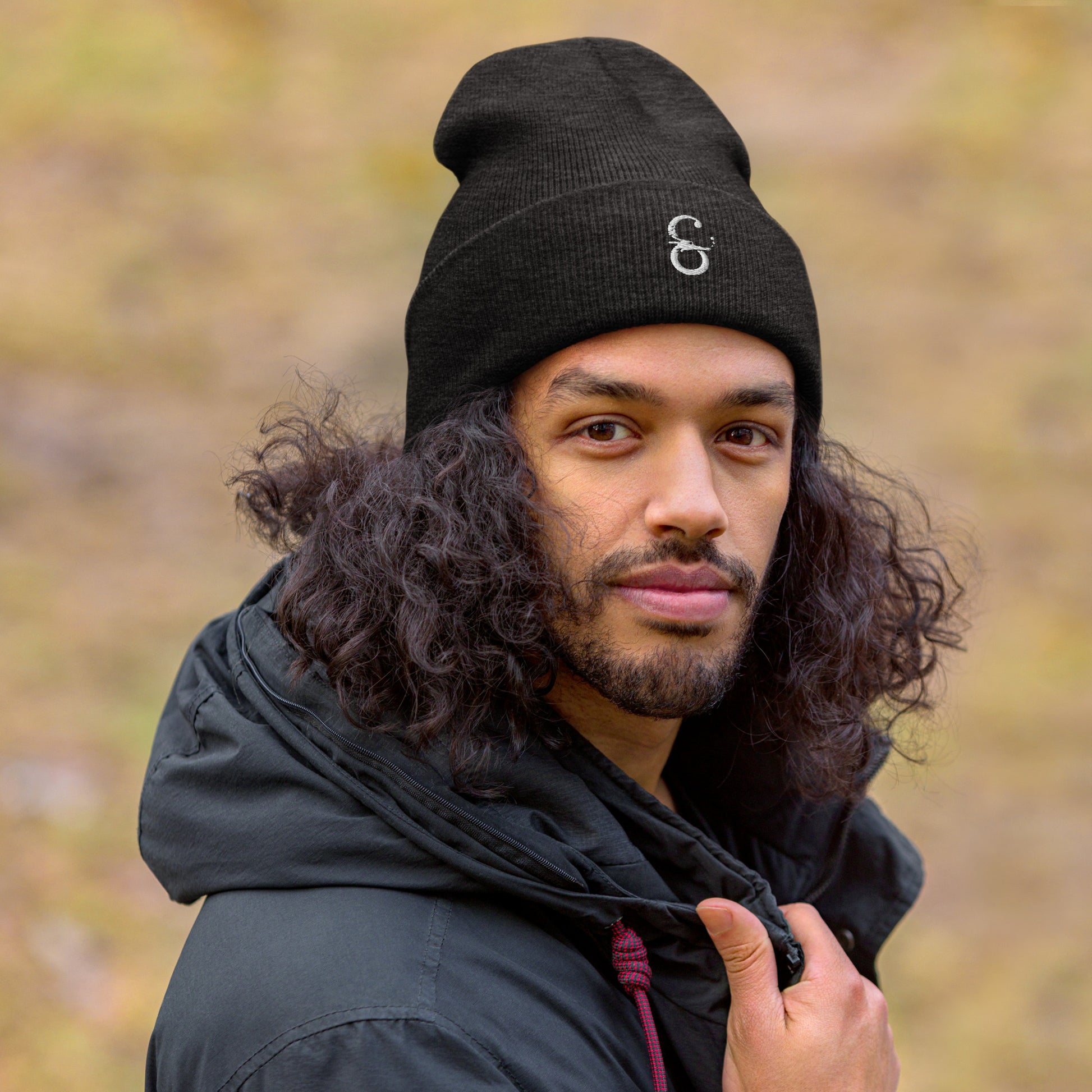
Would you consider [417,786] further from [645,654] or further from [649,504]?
[649,504]

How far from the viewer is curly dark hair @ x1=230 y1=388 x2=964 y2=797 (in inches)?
70.2

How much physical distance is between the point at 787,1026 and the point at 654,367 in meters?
1.08

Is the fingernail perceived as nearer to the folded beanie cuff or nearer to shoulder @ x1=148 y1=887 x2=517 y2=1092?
shoulder @ x1=148 y1=887 x2=517 y2=1092

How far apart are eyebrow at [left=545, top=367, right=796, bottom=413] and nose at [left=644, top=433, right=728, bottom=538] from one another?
0.29 ft

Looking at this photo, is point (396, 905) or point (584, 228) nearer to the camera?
point (396, 905)

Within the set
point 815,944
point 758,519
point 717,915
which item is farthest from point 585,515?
point 815,944

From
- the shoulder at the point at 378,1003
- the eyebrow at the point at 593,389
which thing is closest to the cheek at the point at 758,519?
the eyebrow at the point at 593,389

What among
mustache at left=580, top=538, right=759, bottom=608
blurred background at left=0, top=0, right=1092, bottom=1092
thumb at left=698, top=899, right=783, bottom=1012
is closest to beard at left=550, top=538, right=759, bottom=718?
mustache at left=580, top=538, right=759, bottom=608

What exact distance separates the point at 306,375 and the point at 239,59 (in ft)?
12.0

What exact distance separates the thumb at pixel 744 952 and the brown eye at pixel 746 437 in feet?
2.65

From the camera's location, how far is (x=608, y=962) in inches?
69.2

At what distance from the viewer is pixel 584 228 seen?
1970 millimetres

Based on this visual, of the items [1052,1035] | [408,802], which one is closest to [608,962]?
[408,802]

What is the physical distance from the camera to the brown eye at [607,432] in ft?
6.29
